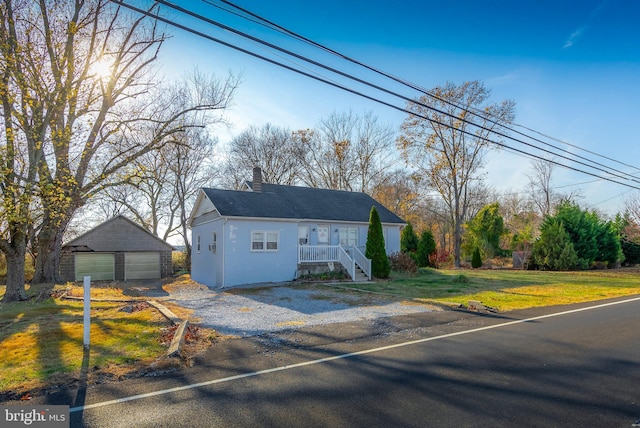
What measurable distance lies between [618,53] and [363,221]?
42.9 feet

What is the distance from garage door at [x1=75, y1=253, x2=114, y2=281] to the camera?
2478 cm

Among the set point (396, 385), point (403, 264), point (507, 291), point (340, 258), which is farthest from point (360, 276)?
point (396, 385)

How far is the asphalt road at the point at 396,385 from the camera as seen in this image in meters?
3.65

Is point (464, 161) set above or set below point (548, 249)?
above

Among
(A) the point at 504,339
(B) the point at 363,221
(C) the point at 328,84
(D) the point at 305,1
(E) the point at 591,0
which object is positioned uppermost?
(E) the point at 591,0

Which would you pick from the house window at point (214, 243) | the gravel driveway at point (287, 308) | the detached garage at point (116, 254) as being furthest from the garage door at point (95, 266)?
the gravel driveway at point (287, 308)

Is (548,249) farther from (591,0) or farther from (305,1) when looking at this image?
(305,1)

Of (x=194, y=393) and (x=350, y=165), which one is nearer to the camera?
(x=194, y=393)

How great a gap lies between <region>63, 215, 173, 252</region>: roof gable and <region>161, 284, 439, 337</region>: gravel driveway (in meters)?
14.8

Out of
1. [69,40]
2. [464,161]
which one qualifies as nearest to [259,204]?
[69,40]

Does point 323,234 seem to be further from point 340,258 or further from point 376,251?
point 376,251

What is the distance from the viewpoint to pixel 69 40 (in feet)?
41.3

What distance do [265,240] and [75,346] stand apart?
11.3 metres

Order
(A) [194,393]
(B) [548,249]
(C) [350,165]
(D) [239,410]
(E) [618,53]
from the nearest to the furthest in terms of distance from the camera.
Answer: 1. (D) [239,410]
2. (A) [194,393]
3. (E) [618,53]
4. (B) [548,249]
5. (C) [350,165]
